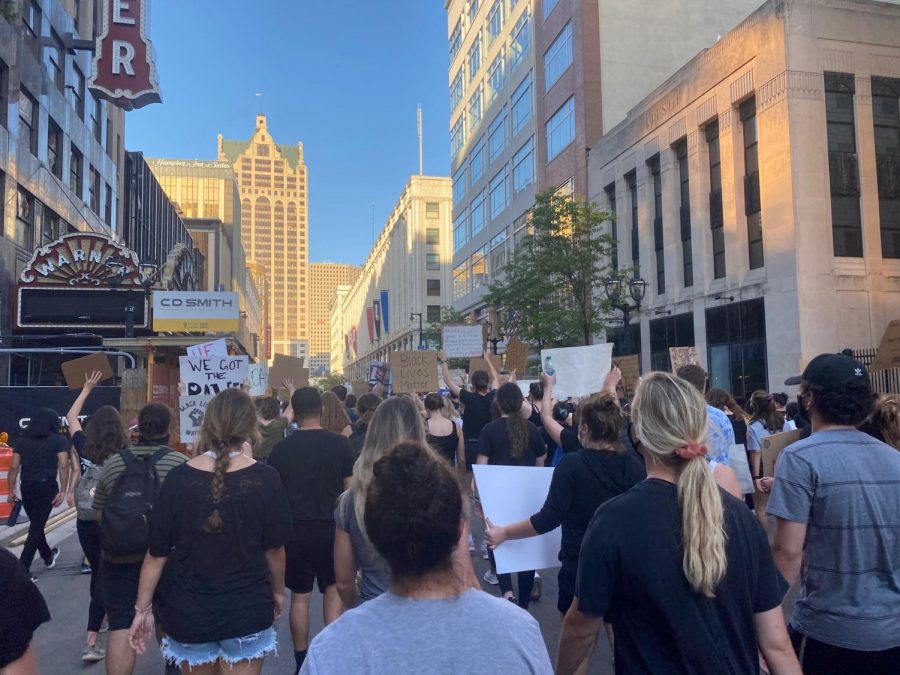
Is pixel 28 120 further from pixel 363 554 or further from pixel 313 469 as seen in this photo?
pixel 363 554

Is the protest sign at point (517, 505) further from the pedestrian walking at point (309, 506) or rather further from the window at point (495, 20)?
the window at point (495, 20)

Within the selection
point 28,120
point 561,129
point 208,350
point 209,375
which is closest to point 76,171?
point 28,120

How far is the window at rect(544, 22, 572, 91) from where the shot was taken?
34.8 metres

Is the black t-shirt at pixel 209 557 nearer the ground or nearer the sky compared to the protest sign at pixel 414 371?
nearer the ground

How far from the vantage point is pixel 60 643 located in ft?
18.3

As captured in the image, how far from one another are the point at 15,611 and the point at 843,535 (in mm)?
2863

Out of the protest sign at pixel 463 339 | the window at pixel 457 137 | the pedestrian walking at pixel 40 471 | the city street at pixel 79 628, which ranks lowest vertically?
the city street at pixel 79 628

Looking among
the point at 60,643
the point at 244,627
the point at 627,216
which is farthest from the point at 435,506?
the point at 627,216

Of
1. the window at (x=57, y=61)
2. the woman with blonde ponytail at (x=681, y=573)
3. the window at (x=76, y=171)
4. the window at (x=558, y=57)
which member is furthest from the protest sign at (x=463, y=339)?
the window at (x=558, y=57)

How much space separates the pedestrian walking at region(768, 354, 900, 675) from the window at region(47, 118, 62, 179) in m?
27.1

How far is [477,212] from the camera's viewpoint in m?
50.8

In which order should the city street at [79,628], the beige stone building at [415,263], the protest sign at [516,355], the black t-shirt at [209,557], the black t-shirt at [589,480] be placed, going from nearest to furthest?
1. the black t-shirt at [209,557]
2. the black t-shirt at [589,480]
3. the city street at [79,628]
4. the protest sign at [516,355]
5. the beige stone building at [415,263]

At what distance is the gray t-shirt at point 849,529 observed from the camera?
2594 millimetres

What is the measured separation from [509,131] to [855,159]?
1002 inches
